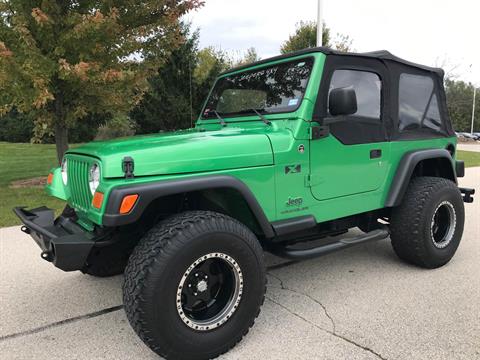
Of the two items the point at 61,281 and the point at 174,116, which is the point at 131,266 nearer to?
the point at 61,281

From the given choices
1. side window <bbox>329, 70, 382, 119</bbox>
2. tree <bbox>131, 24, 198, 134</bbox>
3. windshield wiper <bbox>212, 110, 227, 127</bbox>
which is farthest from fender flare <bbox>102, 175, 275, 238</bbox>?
tree <bbox>131, 24, 198, 134</bbox>

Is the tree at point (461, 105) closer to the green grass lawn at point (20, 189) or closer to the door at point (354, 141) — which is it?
the green grass lawn at point (20, 189)

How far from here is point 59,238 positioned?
2.53 meters

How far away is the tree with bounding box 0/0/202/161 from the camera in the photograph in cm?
649

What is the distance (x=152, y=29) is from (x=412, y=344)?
22.8ft

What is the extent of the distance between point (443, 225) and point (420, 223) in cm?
62

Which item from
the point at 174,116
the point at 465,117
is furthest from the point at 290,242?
the point at 465,117

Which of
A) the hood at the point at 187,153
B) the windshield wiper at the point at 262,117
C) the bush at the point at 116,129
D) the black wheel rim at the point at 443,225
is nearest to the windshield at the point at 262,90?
the windshield wiper at the point at 262,117

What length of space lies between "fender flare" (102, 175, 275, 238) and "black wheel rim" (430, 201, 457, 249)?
2304 mm

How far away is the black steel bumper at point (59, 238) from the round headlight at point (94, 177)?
1.06ft

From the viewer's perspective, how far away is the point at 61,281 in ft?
12.7

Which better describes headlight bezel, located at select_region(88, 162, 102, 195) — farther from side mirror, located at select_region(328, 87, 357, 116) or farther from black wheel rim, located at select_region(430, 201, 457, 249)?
black wheel rim, located at select_region(430, 201, 457, 249)

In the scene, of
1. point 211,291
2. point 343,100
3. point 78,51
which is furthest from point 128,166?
point 78,51

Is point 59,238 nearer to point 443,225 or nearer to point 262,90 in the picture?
point 262,90
